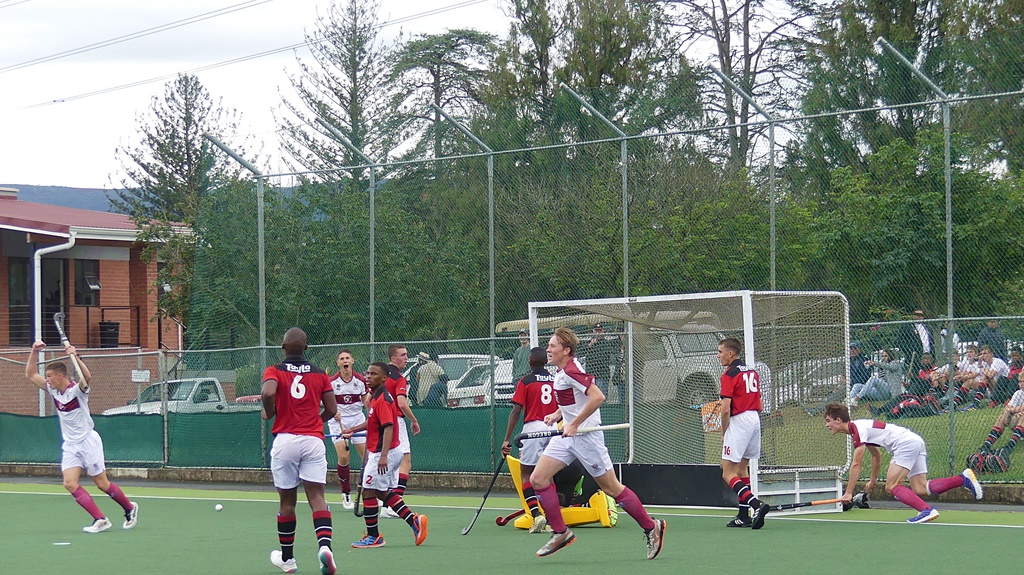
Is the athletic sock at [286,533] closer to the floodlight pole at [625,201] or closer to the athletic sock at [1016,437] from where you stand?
the floodlight pole at [625,201]

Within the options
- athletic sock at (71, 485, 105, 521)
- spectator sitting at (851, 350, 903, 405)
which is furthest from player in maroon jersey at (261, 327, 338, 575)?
spectator sitting at (851, 350, 903, 405)

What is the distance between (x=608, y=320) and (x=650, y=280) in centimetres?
111

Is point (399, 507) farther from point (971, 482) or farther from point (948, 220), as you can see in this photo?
point (948, 220)

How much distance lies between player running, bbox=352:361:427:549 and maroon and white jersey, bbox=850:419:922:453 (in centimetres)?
463

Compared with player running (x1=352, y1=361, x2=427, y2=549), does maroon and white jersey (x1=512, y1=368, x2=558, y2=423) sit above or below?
above

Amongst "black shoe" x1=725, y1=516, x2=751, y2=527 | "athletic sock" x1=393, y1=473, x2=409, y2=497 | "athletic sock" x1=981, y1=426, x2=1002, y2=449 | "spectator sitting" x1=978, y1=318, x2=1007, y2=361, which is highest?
"spectator sitting" x1=978, y1=318, x2=1007, y2=361

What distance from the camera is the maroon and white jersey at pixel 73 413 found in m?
13.5

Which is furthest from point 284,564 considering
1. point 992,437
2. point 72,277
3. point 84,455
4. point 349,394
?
point 72,277

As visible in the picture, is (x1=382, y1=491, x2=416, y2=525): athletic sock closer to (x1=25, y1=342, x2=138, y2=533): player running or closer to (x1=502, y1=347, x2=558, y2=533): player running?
(x1=502, y1=347, x2=558, y2=533): player running

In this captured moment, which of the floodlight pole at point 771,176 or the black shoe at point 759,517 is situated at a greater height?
the floodlight pole at point 771,176

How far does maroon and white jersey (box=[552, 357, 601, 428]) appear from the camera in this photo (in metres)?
10.5

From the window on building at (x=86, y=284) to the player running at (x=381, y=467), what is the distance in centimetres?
2312

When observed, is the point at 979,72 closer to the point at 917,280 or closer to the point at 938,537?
the point at 917,280

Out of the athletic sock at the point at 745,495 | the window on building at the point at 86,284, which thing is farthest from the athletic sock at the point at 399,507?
the window on building at the point at 86,284
